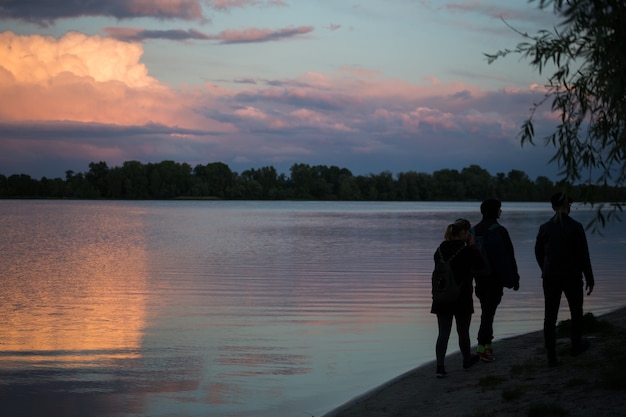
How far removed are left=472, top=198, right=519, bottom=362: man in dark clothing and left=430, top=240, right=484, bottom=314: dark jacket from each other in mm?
402

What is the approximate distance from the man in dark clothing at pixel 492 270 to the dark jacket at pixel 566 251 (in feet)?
2.13

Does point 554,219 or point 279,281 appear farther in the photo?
point 279,281

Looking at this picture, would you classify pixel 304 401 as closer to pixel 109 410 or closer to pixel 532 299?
pixel 109 410

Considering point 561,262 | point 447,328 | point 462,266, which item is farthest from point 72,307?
point 561,262

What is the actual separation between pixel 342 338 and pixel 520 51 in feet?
23.4

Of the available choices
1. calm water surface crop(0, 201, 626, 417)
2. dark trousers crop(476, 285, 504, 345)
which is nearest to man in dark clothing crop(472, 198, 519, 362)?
dark trousers crop(476, 285, 504, 345)

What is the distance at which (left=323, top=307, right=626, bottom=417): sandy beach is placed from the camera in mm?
8000

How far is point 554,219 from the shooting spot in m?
9.48

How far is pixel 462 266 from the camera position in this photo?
31.9ft

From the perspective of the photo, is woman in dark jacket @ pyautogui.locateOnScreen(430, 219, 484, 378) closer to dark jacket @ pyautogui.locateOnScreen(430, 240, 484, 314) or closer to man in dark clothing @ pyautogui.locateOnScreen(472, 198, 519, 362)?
dark jacket @ pyautogui.locateOnScreen(430, 240, 484, 314)

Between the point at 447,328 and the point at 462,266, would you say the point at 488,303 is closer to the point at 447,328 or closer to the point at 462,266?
the point at 447,328

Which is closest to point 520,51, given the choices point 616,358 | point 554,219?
point 554,219

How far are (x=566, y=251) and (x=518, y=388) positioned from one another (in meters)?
1.75

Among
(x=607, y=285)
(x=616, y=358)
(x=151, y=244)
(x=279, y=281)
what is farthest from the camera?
(x=151, y=244)
